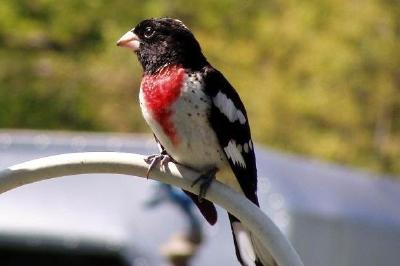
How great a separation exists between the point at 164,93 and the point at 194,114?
0.10 metres

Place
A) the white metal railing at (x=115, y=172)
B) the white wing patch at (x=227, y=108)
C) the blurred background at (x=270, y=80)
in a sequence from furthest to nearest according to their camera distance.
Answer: the blurred background at (x=270, y=80), the white wing patch at (x=227, y=108), the white metal railing at (x=115, y=172)

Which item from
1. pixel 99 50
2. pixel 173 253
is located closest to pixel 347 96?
pixel 99 50

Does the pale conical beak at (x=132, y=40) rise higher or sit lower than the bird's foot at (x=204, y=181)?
higher

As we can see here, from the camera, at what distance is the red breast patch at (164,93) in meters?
3.80

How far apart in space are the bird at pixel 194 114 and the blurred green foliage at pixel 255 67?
706 cm

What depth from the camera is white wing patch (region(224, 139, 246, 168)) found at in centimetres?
386

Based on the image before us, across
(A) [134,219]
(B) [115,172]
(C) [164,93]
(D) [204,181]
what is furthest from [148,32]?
(A) [134,219]

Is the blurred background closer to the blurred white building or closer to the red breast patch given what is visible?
the blurred white building

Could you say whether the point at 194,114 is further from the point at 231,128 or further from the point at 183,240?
the point at 183,240

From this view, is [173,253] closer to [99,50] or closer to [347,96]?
[347,96]

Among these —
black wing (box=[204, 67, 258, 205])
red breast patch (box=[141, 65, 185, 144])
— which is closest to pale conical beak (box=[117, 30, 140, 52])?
red breast patch (box=[141, 65, 185, 144])

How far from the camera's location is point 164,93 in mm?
3867

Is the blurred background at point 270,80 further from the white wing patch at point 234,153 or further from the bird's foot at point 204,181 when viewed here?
the bird's foot at point 204,181

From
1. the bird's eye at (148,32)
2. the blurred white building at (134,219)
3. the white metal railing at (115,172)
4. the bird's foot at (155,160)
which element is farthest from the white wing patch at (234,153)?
the blurred white building at (134,219)
